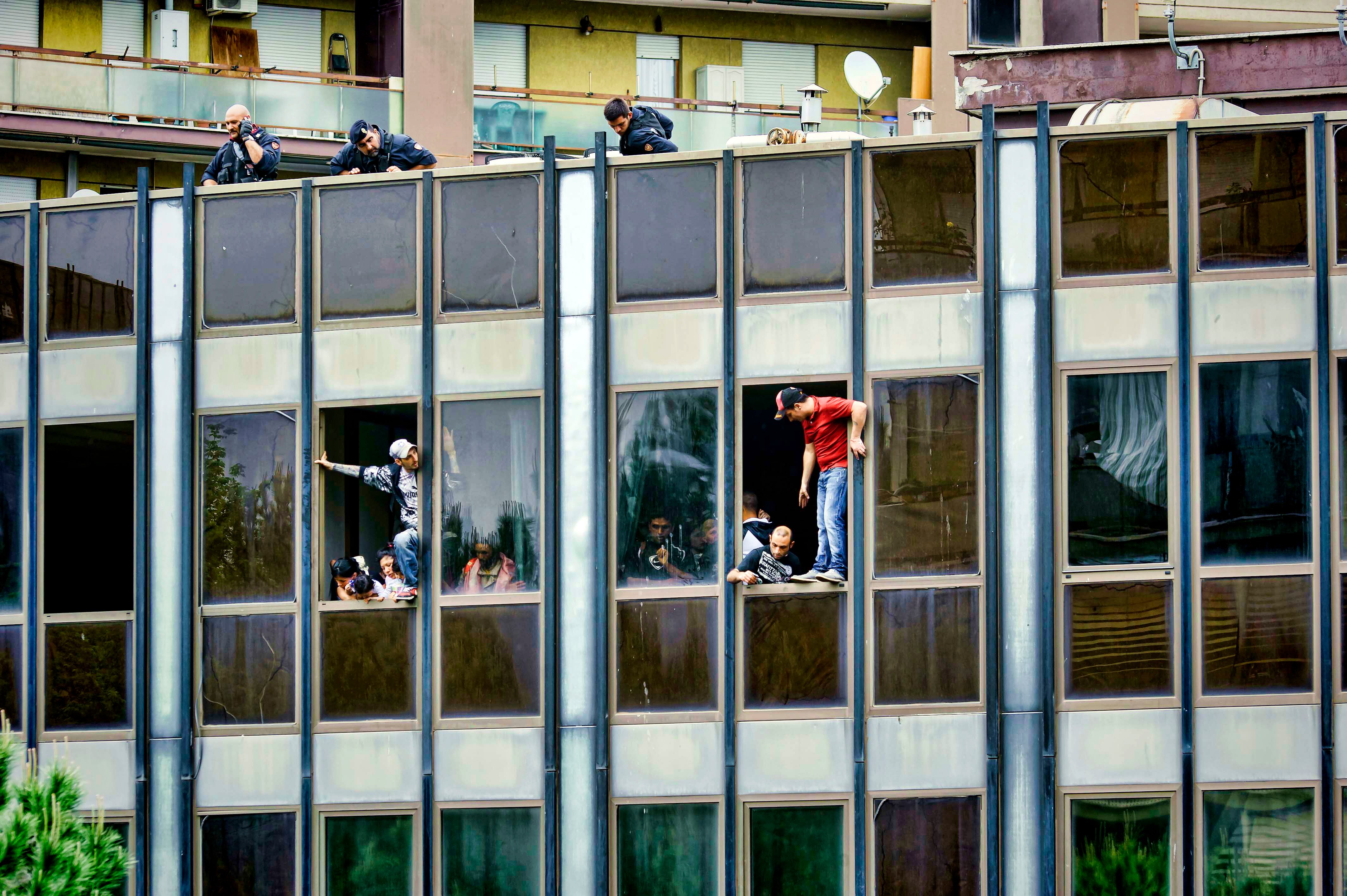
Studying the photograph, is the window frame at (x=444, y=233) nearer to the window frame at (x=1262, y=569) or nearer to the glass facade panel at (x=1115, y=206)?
the glass facade panel at (x=1115, y=206)

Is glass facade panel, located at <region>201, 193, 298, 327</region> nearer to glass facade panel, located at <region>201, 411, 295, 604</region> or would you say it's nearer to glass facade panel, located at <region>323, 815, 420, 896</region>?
glass facade panel, located at <region>201, 411, 295, 604</region>

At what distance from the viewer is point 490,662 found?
1670cm

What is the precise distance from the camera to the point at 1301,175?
52.8 ft

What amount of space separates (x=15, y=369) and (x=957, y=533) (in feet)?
29.7

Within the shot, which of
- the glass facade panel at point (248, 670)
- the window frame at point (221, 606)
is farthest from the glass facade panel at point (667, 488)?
the glass facade panel at point (248, 670)

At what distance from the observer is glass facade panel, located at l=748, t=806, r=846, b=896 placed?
16.3 metres

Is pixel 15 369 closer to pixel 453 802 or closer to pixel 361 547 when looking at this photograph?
pixel 361 547

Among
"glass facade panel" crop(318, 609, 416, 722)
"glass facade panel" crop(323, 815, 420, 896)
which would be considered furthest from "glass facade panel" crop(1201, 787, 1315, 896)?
"glass facade panel" crop(318, 609, 416, 722)

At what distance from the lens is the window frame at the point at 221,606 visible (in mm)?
16969

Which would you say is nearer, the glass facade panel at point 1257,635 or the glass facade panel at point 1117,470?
the glass facade panel at point 1257,635

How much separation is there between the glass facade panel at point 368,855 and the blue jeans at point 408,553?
84.0 inches

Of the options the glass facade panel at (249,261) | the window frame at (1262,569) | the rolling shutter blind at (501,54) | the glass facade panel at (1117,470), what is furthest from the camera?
the rolling shutter blind at (501,54)

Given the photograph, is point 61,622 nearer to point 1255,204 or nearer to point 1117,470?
point 1117,470

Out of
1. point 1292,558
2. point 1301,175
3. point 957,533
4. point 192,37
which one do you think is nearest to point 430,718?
point 957,533
